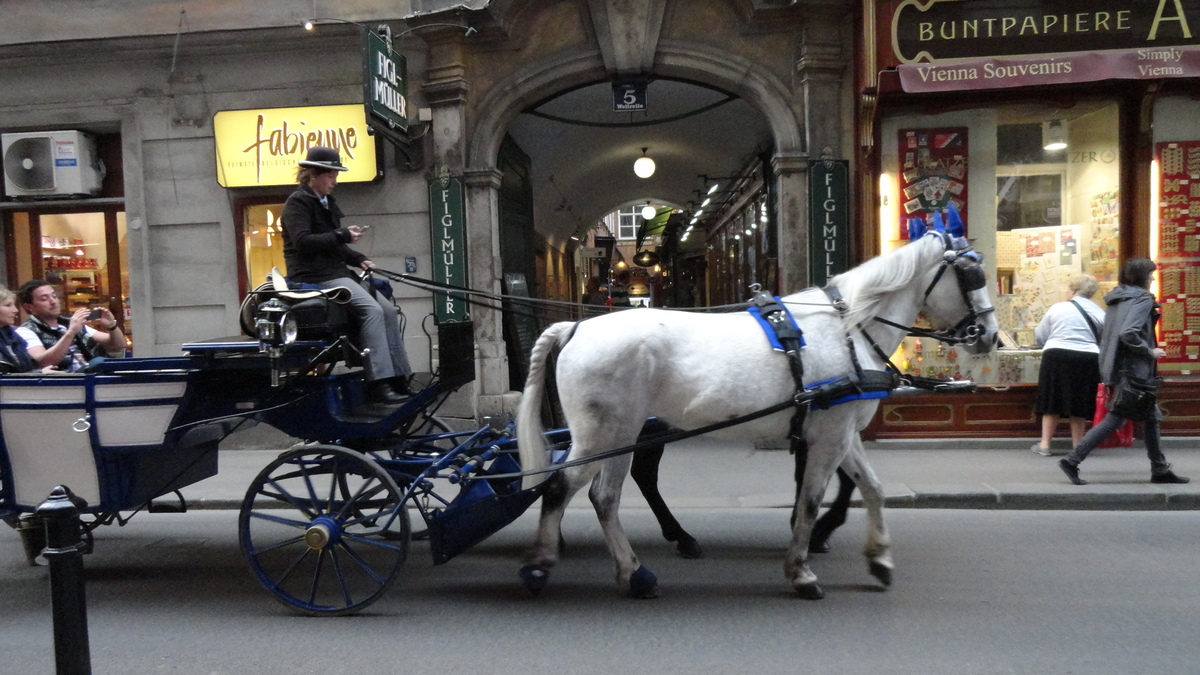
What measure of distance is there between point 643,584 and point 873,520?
133 centimetres

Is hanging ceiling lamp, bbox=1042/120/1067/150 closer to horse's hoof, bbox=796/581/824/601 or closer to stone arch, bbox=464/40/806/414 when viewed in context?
stone arch, bbox=464/40/806/414

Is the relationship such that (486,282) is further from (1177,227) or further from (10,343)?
(1177,227)

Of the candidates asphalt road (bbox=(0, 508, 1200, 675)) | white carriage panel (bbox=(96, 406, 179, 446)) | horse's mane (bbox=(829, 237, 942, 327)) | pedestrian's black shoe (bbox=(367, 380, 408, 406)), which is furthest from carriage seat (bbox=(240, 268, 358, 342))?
horse's mane (bbox=(829, 237, 942, 327))

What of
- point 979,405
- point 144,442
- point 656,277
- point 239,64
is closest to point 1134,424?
point 979,405

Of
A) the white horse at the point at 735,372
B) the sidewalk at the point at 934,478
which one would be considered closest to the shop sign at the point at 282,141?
the sidewalk at the point at 934,478

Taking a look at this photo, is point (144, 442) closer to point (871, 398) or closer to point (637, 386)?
point (637, 386)

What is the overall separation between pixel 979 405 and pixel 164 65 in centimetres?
991

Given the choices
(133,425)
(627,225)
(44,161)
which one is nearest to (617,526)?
(133,425)

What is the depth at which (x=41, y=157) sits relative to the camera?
9.32 m

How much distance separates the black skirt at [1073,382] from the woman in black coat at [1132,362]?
1057mm

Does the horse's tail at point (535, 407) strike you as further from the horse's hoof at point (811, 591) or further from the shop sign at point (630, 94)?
the shop sign at point (630, 94)

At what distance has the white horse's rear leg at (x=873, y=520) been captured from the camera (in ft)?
14.7

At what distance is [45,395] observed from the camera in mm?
4277

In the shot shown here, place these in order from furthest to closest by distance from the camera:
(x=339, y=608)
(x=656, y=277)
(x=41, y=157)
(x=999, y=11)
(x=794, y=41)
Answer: (x=656, y=277)
(x=41, y=157)
(x=794, y=41)
(x=999, y=11)
(x=339, y=608)
